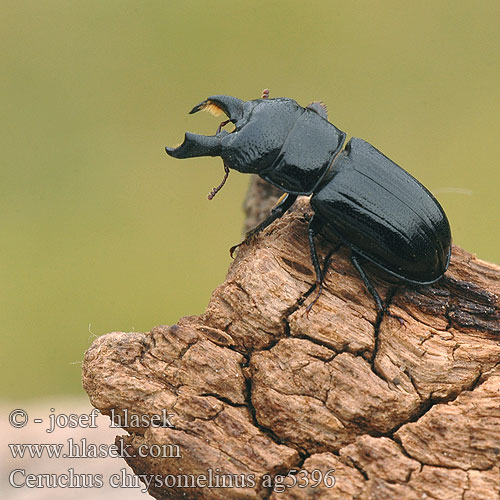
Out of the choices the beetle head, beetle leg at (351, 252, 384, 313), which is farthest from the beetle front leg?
the beetle head

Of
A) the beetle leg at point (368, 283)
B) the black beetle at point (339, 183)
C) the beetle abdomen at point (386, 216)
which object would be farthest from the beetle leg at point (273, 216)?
the beetle leg at point (368, 283)

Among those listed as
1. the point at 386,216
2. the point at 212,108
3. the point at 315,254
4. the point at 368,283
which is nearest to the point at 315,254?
the point at 315,254

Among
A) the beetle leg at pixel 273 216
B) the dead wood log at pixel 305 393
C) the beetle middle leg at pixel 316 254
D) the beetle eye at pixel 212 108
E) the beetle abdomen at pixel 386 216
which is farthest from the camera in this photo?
the beetle eye at pixel 212 108

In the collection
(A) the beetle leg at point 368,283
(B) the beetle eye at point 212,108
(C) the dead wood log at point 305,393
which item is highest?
(B) the beetle eye at point 212,108

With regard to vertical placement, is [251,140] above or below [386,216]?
above

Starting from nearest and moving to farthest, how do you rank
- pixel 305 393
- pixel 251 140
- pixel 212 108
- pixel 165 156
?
pixel 305 393, pixel 251 140, pixel 212 108, pixel 165 156

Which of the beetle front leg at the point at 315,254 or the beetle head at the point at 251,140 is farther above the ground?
the beetle head at the point at 251,140

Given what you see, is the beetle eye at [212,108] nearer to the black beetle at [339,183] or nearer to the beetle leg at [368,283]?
the black beetle at [339,183]

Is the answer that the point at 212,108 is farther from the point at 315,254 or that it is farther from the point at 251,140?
the point at 315,254
